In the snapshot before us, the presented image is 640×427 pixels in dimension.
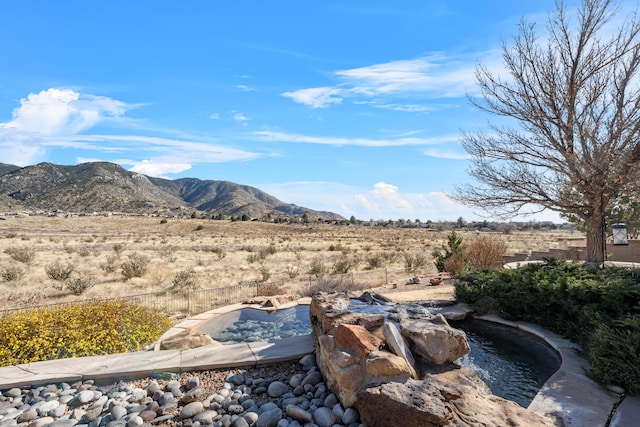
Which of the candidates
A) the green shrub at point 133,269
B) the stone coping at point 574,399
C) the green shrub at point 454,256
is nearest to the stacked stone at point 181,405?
the stone coping at point 574,399

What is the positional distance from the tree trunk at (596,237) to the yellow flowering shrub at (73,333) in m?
13.2

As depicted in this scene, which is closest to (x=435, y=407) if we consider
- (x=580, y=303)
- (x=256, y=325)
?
(x=580, y=303)

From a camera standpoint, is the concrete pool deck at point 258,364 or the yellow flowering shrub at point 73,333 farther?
the yellow flowering shrub at point 73,333

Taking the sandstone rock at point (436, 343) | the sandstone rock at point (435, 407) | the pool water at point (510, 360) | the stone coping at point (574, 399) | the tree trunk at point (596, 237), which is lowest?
the pool water at point (510, 360)

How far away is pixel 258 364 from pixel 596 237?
12355mm

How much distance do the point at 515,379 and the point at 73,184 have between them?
9718cm

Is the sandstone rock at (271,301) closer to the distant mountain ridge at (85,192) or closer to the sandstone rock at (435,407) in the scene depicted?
the sandstone rock at (435,407)

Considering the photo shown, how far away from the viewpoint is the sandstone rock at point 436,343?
540 cm

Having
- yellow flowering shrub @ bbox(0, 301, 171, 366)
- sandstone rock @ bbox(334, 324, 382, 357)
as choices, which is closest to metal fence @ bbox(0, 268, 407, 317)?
yellow flowering shrub @ bbox(0, 301, 171, 366)

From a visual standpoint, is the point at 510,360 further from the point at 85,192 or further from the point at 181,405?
the point at 85,192

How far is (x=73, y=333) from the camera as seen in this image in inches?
266

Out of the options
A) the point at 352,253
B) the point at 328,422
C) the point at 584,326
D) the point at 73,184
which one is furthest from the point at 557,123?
the point at 73,184

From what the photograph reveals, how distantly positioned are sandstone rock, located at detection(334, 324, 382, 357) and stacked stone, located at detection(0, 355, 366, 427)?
0.66 metres

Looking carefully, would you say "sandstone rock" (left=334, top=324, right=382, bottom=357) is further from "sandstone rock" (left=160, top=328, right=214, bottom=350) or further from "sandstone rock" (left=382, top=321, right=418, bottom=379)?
"sandstone rock" (left=160, top=328, right=214, bottom=350)
